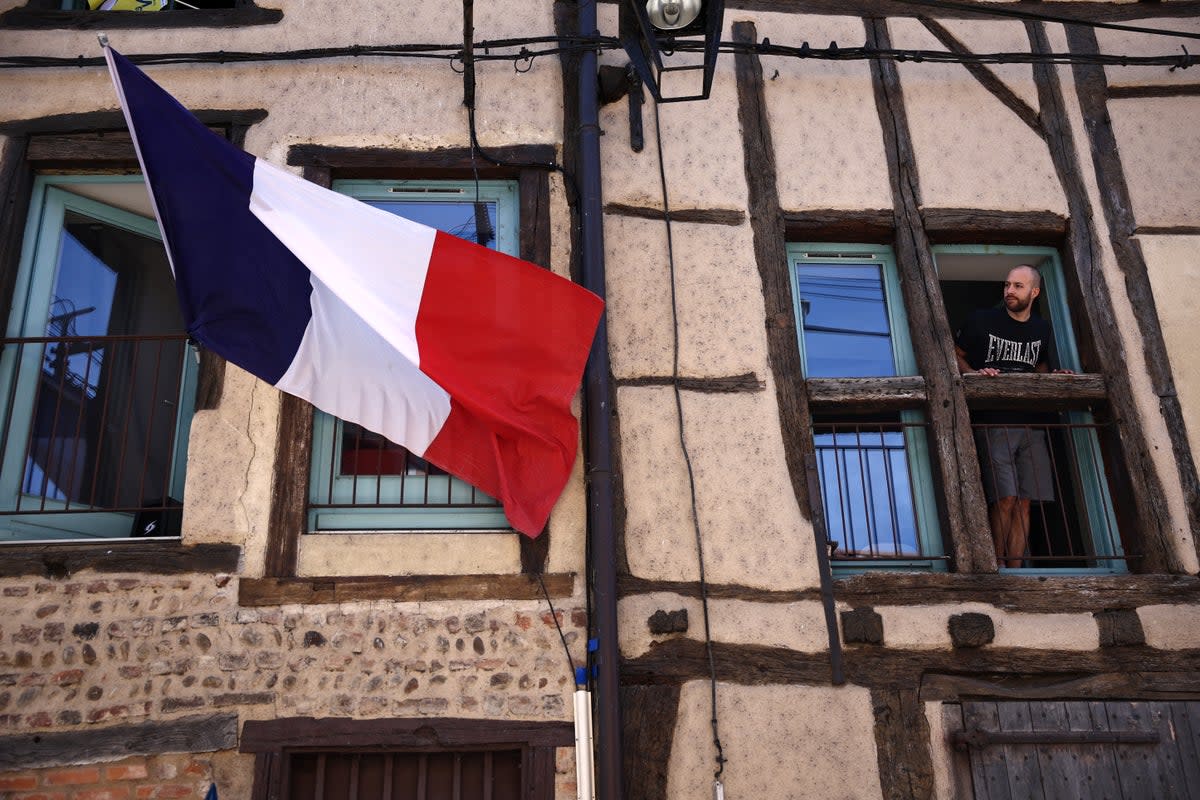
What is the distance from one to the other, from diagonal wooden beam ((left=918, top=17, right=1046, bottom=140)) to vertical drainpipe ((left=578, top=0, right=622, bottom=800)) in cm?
178

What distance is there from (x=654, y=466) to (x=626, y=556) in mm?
405

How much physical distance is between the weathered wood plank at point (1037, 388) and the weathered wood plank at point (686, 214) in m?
1.28

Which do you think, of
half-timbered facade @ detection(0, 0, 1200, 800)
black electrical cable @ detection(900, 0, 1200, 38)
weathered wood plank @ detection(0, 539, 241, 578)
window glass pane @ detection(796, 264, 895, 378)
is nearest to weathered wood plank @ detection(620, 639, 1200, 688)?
half-timbered facade @ detection(0, 0, 1200, 800)

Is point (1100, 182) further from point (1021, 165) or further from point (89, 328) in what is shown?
point (89, 328)

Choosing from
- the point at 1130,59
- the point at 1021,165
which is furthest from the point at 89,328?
the point at 1130,59

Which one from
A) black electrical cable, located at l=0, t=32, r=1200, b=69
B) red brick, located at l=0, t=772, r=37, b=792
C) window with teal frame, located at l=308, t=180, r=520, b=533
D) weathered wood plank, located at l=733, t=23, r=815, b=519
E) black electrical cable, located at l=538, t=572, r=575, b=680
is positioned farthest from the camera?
black electrical cable, located at l=0, t=32, r=1200, b=69

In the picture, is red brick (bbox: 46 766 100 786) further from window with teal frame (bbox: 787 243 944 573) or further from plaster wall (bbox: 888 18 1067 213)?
plaster wall (bbox: 888 18 1067 213)

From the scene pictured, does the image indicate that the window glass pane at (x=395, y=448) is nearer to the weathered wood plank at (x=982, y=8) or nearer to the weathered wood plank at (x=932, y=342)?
the weathered wood plank at (x=982, y=8)

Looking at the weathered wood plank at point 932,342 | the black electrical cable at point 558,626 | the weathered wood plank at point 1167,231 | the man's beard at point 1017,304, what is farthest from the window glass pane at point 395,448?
the weathered wood plank at point 1167,231

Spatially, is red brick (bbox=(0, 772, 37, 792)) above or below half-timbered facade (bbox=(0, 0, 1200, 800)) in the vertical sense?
below

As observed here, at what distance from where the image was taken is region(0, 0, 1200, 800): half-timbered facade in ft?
13.2

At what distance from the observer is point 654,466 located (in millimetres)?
4387

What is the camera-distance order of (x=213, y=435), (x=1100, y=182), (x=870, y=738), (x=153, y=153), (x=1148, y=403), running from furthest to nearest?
1. (x=1100, y=182)
2. (x=1148, y=403)
3. (x=213, y=435)
4. (x=870, y=738)
5. (x=153, y=153)

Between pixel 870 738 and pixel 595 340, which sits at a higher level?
pixel 595 340
